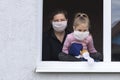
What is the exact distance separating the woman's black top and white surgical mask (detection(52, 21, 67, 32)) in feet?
0.25

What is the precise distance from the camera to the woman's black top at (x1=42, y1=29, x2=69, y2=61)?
31.6 ft

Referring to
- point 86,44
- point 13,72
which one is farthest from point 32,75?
point 86,44

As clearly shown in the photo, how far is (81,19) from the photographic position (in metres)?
9.69

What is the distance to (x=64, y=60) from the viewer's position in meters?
9.58

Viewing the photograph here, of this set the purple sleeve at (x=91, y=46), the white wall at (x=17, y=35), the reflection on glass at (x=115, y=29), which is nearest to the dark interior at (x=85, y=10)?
the purple sleeve at (x=91, y=46)

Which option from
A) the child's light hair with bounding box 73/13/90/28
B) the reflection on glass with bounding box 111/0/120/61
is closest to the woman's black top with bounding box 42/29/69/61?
the child's light hair with bounding box 73/13/90/28

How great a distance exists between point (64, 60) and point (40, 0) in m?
0.89

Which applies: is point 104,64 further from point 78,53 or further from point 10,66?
point 10,66

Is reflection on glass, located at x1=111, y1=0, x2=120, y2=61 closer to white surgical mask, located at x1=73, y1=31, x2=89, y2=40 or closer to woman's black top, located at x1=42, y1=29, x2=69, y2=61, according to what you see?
white surgical mask, located at x1=73, y1=31, x2=89, y2=40

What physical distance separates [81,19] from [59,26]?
1.06 feet

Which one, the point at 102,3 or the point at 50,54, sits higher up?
the point at 102,3

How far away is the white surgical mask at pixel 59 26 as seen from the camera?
31.6 ft

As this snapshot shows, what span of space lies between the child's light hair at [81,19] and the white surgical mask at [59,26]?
0.47 feet

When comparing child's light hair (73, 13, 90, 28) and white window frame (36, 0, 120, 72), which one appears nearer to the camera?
white window frame (36, 0, 120, 72)
